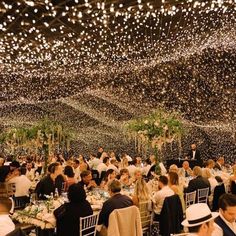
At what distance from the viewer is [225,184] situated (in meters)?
9.02

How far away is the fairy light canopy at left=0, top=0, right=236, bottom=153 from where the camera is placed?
8.44m

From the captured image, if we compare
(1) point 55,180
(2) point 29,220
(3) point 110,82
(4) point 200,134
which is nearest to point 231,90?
(4) point 200,134

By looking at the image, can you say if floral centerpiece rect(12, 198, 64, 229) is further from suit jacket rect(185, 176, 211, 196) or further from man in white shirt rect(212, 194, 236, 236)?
suit jacket rect(185, 176, 211, 196)

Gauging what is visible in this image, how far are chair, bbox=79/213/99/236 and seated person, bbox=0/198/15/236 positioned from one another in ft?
3.44

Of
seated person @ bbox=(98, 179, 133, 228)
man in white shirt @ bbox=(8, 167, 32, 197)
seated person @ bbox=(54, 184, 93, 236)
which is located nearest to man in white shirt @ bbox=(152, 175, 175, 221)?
seated person @ bbox=(98, 179, 133, 228)

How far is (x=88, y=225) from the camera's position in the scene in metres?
5.09

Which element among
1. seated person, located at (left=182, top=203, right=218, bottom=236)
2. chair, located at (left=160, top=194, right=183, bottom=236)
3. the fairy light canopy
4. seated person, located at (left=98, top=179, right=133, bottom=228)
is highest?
the fairy light canopy

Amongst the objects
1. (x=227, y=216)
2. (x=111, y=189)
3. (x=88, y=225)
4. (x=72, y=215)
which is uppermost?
(x=111, y=189)

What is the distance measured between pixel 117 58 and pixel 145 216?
A: 7.62 m

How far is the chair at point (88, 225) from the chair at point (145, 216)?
103 centimetres

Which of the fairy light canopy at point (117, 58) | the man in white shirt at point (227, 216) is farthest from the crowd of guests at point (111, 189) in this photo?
the fairy light canopy at point (117, 58)

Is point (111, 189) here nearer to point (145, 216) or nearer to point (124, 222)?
point (124, 222)

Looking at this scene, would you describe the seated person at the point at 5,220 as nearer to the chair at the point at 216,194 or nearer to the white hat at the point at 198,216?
the white hat at the point at 198,216

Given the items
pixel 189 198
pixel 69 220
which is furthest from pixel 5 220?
pixel 189 198
